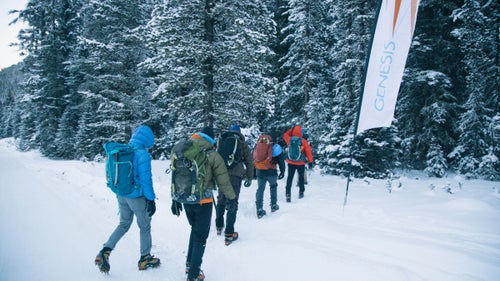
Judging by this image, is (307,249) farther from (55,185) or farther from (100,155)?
(100,155)

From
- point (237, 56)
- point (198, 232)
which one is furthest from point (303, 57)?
point (198, 232)

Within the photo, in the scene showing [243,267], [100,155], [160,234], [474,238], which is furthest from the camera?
[100,155]

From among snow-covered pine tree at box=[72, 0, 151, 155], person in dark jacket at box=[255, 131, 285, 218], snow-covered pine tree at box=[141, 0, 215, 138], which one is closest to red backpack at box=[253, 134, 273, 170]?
person in dark jacket at box=[255, 131, 285, 218]

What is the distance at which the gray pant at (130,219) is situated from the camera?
13.5ft

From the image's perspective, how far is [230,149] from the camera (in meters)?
5.24

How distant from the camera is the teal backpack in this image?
13.0ft

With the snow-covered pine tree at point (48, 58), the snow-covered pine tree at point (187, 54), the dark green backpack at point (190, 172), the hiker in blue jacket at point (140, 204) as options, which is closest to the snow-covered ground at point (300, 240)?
the hiker in blue jacket at point (140, 204)

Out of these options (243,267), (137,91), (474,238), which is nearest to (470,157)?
(474,238)

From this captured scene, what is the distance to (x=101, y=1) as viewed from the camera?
15.7m

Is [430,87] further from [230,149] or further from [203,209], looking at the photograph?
[203,209]

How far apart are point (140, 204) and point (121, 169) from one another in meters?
0.64

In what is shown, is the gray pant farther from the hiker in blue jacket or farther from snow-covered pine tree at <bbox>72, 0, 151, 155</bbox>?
snow-covered pine tree at <bbox>72, 0, 151, 155</bbox>

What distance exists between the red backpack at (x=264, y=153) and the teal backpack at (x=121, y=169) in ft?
10.3

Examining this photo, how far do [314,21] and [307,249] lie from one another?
566 inches
